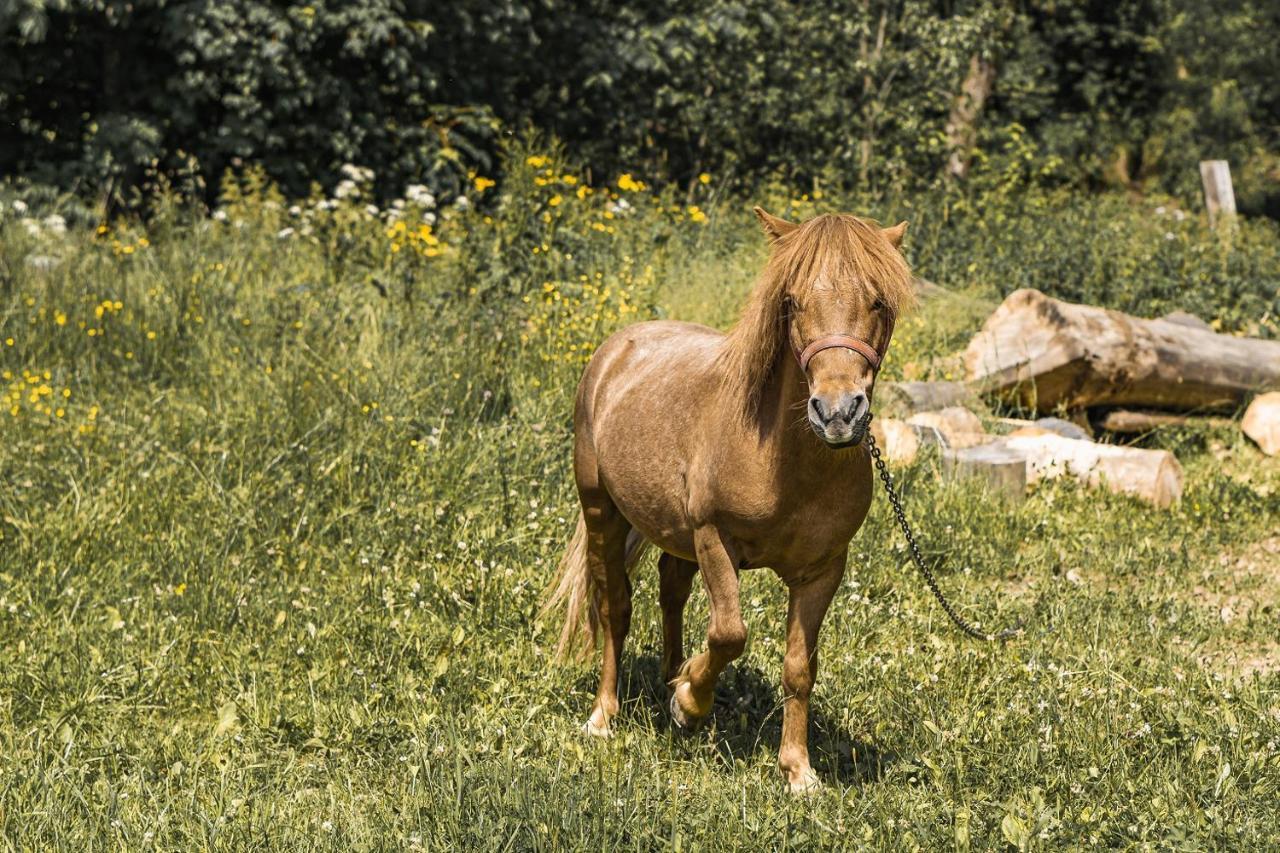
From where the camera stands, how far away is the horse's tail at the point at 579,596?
5031 millimetres

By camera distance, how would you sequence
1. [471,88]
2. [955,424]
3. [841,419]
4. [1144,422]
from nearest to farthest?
[841,419] < [955,424] < [1144,422] < [471,88]

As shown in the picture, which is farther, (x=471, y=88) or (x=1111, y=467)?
(x=471, y=88)

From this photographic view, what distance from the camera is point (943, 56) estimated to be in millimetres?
15555

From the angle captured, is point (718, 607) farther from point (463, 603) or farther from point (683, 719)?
point (463, 603)

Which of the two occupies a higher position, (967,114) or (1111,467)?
(967,114)

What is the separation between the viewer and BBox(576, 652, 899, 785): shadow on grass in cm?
435

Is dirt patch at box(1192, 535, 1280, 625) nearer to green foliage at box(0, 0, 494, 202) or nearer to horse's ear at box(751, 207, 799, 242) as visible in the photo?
horse's ear at box(751, 207, 799, 242)

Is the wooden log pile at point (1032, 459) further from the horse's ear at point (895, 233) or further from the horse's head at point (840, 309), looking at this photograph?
the horse's head at point (840, 309)

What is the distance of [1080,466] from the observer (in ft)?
24.3

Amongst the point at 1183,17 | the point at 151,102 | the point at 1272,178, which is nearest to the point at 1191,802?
the point at 151,102

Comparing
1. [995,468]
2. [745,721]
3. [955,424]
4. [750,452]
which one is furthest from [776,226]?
[955,424]

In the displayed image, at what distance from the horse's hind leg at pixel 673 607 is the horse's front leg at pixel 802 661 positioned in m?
0.78

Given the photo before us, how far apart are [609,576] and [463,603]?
0.84 metres

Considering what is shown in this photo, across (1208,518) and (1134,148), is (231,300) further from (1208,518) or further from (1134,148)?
(1134,148)
